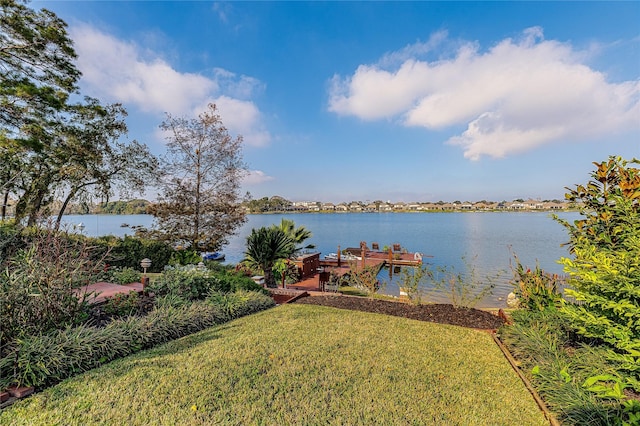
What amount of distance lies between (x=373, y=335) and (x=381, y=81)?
820 cm

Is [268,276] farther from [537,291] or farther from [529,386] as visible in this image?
[529,386]

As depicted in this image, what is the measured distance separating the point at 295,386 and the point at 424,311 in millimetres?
3945

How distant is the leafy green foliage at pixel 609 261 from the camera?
2609 millimetres

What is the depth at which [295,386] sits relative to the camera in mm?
2766

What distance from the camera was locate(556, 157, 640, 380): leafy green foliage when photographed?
261cm

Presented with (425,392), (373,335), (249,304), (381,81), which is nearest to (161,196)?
(249,304)

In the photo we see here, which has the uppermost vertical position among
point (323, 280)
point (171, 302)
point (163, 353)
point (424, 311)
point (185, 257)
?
point (171, 302)

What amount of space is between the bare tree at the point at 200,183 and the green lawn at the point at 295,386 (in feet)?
27.5

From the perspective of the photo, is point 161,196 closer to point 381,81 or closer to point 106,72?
point 106,72

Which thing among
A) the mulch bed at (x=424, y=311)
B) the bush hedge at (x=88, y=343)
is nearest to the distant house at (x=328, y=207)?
the mulch bed at (x=424, y=311)

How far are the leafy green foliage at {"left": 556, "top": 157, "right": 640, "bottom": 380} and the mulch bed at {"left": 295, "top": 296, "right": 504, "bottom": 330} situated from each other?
2.10 meters

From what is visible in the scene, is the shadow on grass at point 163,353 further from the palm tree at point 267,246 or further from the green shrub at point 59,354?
the palm tree at point 267,246

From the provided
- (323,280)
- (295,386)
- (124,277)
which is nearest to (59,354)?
(295,386)

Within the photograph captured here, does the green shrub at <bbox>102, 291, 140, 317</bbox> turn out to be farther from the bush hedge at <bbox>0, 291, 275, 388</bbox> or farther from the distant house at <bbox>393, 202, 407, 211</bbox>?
the distant house at <bbox>393, 202, 407, 211</bbox>
